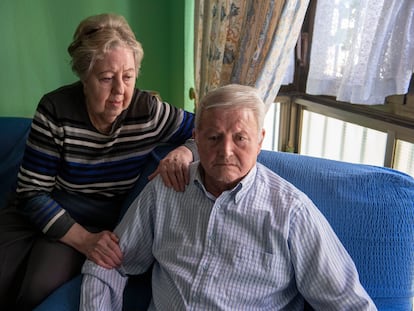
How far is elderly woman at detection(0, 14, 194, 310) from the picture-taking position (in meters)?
1.37

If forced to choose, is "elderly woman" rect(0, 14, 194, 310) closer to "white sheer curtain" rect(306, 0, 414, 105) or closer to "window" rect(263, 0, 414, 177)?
"white sheer curtain" rect(306, 0, 414, 105)

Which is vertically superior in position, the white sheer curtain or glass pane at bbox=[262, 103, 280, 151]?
the white sheer curtain

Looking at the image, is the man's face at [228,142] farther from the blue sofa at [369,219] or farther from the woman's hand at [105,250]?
the woman's hand at [105,250]

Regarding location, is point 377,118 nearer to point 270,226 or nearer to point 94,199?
point 270,226

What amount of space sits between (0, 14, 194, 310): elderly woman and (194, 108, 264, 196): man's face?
0.16 m

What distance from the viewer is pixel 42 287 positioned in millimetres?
1335

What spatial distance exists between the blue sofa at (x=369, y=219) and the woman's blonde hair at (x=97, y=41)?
2.24ft

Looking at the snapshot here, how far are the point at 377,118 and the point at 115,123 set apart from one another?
46.2 inches

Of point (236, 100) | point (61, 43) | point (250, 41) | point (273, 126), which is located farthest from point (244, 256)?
point (61, 43)

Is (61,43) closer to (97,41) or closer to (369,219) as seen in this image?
(97,41)

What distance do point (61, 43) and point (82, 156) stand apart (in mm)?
1109

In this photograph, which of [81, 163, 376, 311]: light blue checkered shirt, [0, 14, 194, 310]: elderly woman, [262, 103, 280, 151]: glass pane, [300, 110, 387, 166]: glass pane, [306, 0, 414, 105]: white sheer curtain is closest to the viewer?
[81, 163, 376, 311]: light blue checkered shirt

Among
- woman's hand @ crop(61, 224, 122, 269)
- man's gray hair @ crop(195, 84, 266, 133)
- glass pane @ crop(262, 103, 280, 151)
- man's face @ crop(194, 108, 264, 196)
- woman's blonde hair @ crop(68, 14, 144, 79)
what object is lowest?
woman's hand @ crop(61, 224, 122, 269)

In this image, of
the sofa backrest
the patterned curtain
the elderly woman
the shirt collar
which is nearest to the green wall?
the patterned curtain
